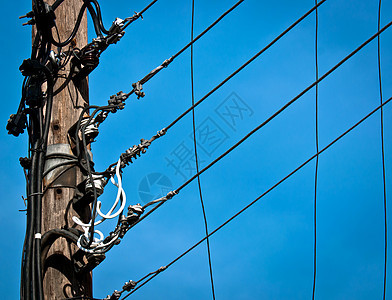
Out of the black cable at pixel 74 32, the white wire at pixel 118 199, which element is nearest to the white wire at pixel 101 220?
the white wire at pixel 118 199

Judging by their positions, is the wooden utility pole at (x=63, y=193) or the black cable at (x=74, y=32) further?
the black cable at (x=74, y=32)

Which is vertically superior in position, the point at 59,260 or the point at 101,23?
the point at 101,23

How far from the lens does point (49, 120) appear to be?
479 cm

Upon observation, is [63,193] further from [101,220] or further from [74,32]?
[74,32]

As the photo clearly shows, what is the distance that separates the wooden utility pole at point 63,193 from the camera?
14.6 feet

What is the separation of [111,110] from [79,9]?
3.43ft

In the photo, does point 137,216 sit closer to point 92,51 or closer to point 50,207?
point 50,207

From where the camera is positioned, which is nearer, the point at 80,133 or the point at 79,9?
the point at 80,133

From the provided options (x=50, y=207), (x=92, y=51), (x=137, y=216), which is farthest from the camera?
(x=92, y=51)

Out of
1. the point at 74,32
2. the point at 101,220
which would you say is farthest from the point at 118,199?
the point at 74,32

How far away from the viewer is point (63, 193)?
472cm

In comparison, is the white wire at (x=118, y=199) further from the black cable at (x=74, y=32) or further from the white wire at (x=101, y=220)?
the black cable at (x=74, y=32)

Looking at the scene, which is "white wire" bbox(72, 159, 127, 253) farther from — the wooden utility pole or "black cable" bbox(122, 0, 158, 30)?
"black cable" bbox(122, 0, 158, 30)

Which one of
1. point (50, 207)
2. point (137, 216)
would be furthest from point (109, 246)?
point (50, 207)
